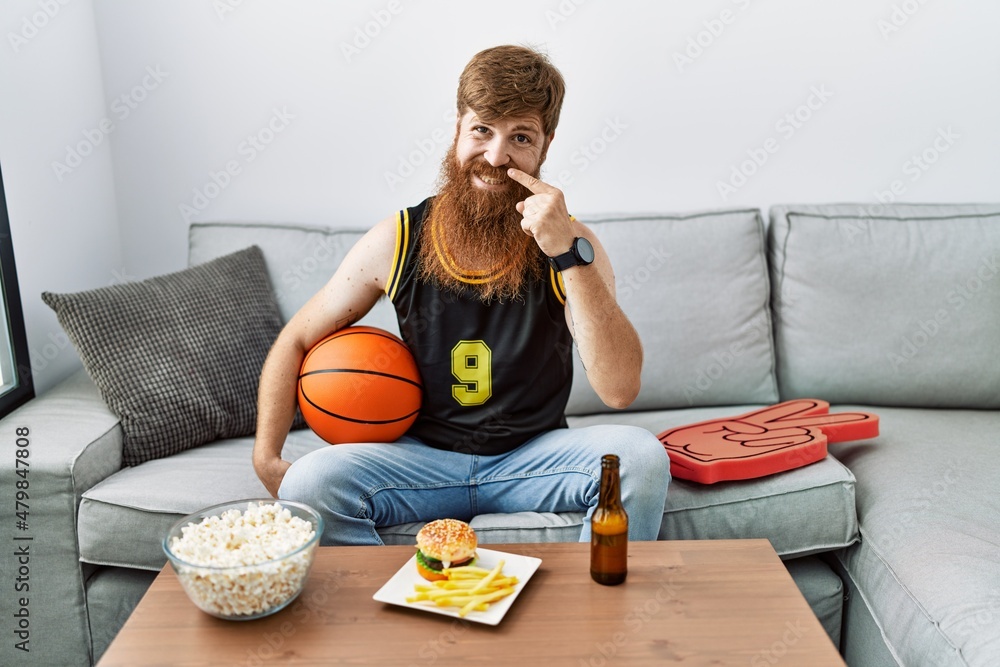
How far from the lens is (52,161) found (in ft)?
8.44

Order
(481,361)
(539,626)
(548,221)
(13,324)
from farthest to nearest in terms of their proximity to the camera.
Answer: (13,324), (481,361), (548,221), (539,626)

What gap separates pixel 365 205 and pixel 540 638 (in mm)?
1940

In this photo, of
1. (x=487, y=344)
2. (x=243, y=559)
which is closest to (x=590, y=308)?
(x=487, y=344)

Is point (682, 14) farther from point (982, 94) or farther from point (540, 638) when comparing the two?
point (540, 638)

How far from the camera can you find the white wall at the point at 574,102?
2812mm

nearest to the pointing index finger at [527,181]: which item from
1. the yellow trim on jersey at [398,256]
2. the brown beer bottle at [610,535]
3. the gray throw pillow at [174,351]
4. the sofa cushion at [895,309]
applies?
the yellow trim on jersey at [398,256]

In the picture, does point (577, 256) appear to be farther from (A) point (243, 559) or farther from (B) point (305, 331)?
(A) point (243, 559)

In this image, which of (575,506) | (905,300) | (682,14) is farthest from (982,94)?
(575,506)

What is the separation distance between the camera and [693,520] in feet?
6.49

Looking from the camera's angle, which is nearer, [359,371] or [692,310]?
[359,371]

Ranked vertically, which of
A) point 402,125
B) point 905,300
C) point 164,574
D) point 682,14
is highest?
point 682,14

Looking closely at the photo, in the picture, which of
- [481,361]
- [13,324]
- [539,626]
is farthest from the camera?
[13,324]

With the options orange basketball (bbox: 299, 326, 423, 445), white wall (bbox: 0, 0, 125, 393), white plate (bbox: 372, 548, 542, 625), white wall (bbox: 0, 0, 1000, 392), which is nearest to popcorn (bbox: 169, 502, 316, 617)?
white plate (bbox: 372, 548, 542, 625)

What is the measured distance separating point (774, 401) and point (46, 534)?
6.49ft
